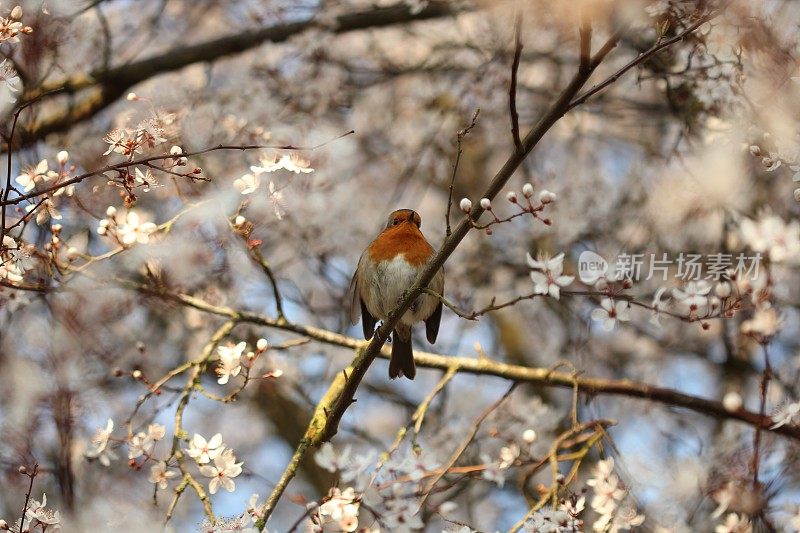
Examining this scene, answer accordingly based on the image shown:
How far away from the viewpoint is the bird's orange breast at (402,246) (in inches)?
161

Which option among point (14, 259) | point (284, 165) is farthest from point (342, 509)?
point (14, 259)

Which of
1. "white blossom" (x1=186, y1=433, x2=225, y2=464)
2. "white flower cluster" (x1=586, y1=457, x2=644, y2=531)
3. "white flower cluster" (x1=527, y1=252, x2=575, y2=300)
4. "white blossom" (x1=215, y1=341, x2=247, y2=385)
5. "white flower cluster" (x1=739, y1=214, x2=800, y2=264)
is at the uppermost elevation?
"white flower cluster" (x1=739, y1=214, x2=800, y2=264)

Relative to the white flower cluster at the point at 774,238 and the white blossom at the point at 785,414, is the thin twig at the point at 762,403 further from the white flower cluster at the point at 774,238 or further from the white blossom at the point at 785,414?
the white flower cluster at the point at 774,238

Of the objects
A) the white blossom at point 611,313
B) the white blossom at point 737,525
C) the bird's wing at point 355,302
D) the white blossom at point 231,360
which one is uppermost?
the white blossom at point 611,313

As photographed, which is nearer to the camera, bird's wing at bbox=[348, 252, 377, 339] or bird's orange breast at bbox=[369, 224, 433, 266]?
bird's orange breast at bbox=[369, 224, 433, 266]

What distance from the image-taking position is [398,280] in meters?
4.05

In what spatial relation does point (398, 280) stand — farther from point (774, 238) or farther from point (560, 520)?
point (774, 238)

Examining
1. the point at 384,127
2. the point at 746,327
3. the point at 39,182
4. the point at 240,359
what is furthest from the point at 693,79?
the point at 384,127

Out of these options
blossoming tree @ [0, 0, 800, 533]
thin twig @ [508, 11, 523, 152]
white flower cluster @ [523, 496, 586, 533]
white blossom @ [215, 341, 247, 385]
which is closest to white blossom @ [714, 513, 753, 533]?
blossoming tree @ [0, 0, 800, 533]

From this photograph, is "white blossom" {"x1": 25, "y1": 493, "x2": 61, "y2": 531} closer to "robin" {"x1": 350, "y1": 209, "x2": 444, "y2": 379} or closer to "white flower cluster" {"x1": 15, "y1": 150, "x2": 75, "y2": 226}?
"white flower cluster" {"x1": 15, "y1": 150, "x2": 75, "y2": 226}

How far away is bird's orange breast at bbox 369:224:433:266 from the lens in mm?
4098

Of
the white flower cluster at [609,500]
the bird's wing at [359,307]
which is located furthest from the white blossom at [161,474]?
the white flower cluster at [609,500]

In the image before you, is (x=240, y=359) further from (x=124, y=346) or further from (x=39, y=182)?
(x=124, y=346)

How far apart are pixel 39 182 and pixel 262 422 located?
407 cm
